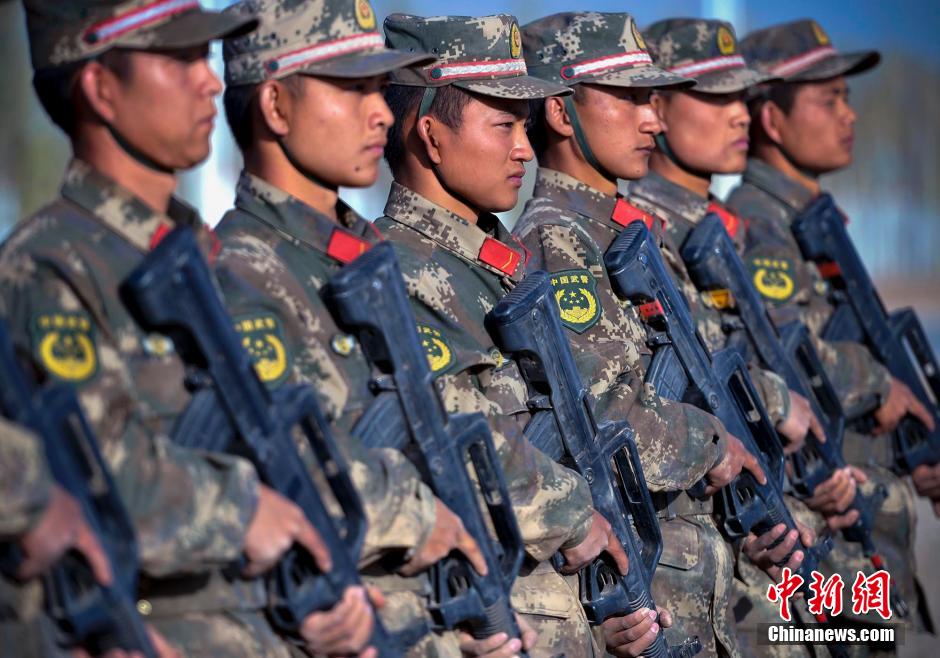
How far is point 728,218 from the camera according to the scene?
6.28 m

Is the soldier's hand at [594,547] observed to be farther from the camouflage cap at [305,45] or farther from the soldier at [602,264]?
the camouflage cap at [305,45]

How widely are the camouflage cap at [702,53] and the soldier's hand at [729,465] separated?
1.69m

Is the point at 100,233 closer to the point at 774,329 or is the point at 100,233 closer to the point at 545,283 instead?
the point at 545,283

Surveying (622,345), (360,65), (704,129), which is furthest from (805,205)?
(360,65)

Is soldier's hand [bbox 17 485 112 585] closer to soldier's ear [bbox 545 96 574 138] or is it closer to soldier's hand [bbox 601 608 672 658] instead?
soldier's hand [bbox 601 608 672 658]

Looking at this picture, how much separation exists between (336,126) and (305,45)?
213 millimetres

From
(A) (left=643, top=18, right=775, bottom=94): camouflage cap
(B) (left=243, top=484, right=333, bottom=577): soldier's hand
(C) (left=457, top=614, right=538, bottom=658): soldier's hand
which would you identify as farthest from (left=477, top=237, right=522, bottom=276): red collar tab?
(A) (left=643, top=18, right=775, bottom=94): camouflage cap

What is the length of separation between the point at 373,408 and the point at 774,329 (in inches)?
108

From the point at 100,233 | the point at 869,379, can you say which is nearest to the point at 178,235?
the point at 100,233

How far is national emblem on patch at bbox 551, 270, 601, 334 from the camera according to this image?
4.80 meters

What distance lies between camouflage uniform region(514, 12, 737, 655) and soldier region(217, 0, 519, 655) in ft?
3.52

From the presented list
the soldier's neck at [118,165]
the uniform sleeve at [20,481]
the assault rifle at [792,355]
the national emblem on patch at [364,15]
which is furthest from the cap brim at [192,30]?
the assault rifle at [792,355]

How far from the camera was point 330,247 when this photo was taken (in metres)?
3.82

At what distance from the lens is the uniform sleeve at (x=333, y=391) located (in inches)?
139
